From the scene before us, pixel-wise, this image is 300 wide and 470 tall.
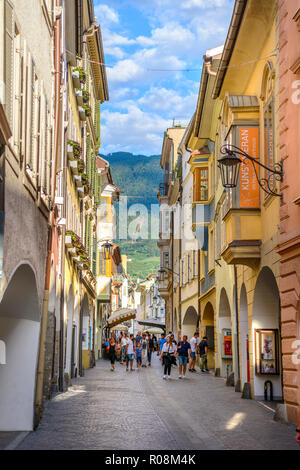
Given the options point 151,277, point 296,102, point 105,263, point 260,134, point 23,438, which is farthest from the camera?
point 151,277

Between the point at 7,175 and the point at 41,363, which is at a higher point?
the point at 7,175

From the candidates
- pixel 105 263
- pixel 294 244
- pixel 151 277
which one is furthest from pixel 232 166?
pixel 151 277

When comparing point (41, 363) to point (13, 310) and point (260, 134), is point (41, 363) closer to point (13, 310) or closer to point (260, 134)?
point (13, 310)

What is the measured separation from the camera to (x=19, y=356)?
12430mm

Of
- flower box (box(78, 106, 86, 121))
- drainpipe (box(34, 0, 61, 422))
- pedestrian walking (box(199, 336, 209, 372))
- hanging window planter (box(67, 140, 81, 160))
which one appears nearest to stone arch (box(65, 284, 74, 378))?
hanging window planter (box(67, 140, 81, 160))

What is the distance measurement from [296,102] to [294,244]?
2.66 metres

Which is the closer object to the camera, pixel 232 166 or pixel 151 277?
pixel 232 166

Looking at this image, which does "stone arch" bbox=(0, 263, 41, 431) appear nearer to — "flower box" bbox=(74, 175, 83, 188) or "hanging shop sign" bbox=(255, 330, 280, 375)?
"hanging shop sign" bbox=(255, 330, 280, 375)

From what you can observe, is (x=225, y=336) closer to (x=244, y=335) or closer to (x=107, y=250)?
(x=244, y=335)

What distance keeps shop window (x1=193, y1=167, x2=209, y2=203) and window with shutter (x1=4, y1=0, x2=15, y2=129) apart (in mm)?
23322

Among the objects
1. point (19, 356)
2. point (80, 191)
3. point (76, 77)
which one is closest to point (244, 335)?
point (19, 356)

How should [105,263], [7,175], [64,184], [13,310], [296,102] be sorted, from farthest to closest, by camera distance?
[105,263] → [64,184] → [296,102] → [13,310] → [7,175]

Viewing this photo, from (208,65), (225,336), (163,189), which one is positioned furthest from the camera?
(163,189)
